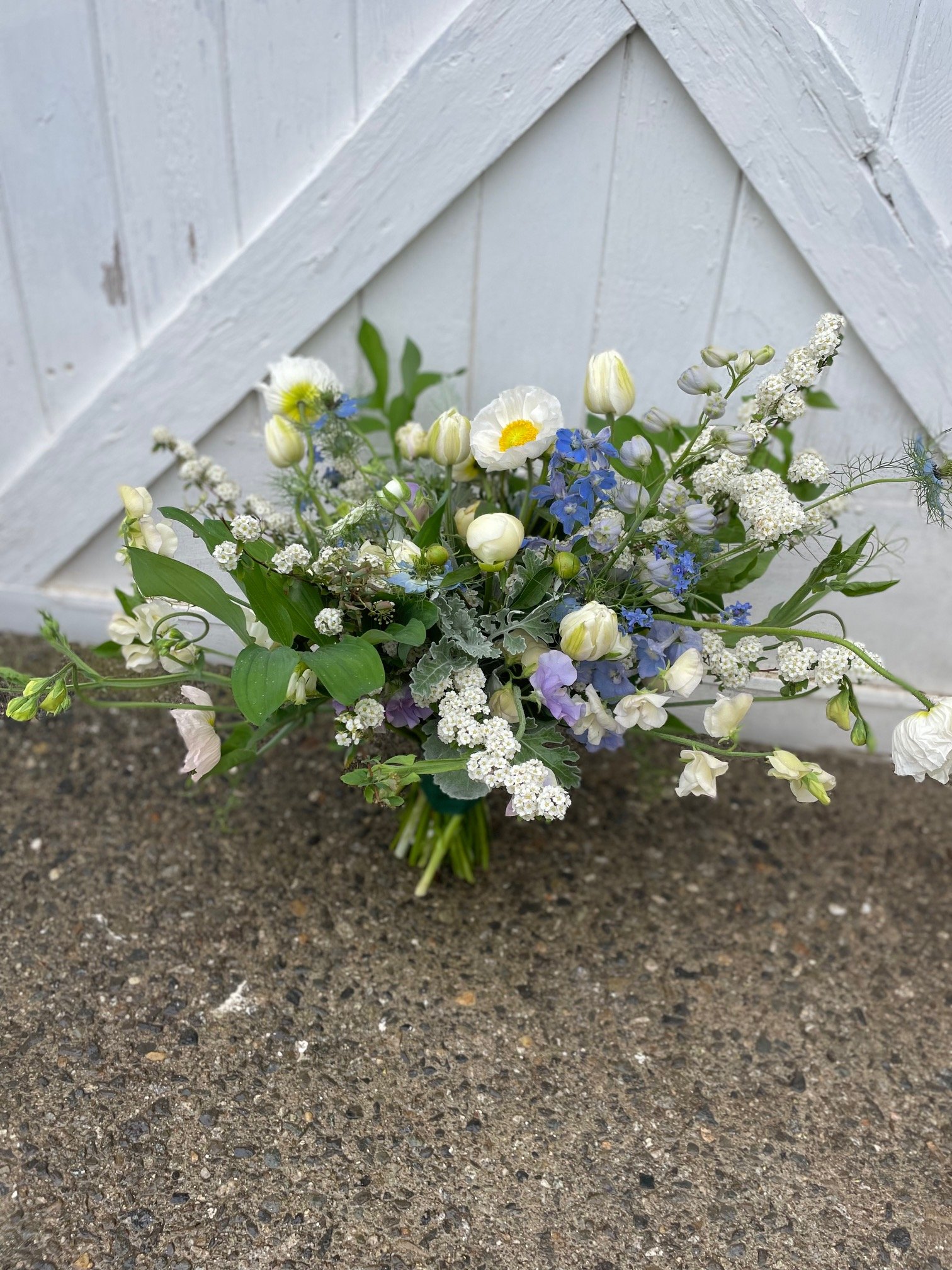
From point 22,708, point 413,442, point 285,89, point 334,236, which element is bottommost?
point 22,708

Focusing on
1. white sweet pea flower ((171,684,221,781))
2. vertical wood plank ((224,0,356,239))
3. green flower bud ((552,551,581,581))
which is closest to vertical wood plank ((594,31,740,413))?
vertical wood plank ((224,0,356,239))

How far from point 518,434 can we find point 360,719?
13.4 inches

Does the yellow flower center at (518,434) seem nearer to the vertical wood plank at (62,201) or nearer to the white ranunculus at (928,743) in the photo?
the white ranunculus at (928,743)

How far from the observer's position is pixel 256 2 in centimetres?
132

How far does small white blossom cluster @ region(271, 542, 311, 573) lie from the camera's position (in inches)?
36.6

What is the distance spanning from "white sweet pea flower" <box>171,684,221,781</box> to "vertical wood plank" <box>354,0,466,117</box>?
91 cm

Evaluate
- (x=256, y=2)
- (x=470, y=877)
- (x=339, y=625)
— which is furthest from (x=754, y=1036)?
(x=256, y=2)

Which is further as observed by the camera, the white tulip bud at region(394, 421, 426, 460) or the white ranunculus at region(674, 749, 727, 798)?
the white tulip bud at region(394, 421, 426, 460)

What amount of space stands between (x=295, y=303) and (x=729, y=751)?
3.27ft

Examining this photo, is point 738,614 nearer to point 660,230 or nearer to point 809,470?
point 809,470

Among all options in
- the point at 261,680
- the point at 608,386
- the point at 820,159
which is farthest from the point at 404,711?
the point at 820,159

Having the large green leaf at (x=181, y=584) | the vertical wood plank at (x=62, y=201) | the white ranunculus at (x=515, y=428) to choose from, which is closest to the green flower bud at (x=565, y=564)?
the white ranunculus at (x=515, y=428)

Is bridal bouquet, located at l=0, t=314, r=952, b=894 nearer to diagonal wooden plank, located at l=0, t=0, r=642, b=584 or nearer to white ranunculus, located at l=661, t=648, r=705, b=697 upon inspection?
white ranunculus, located at l=661, t=648, r=705, b=697

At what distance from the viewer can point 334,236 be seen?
1.42 metres
